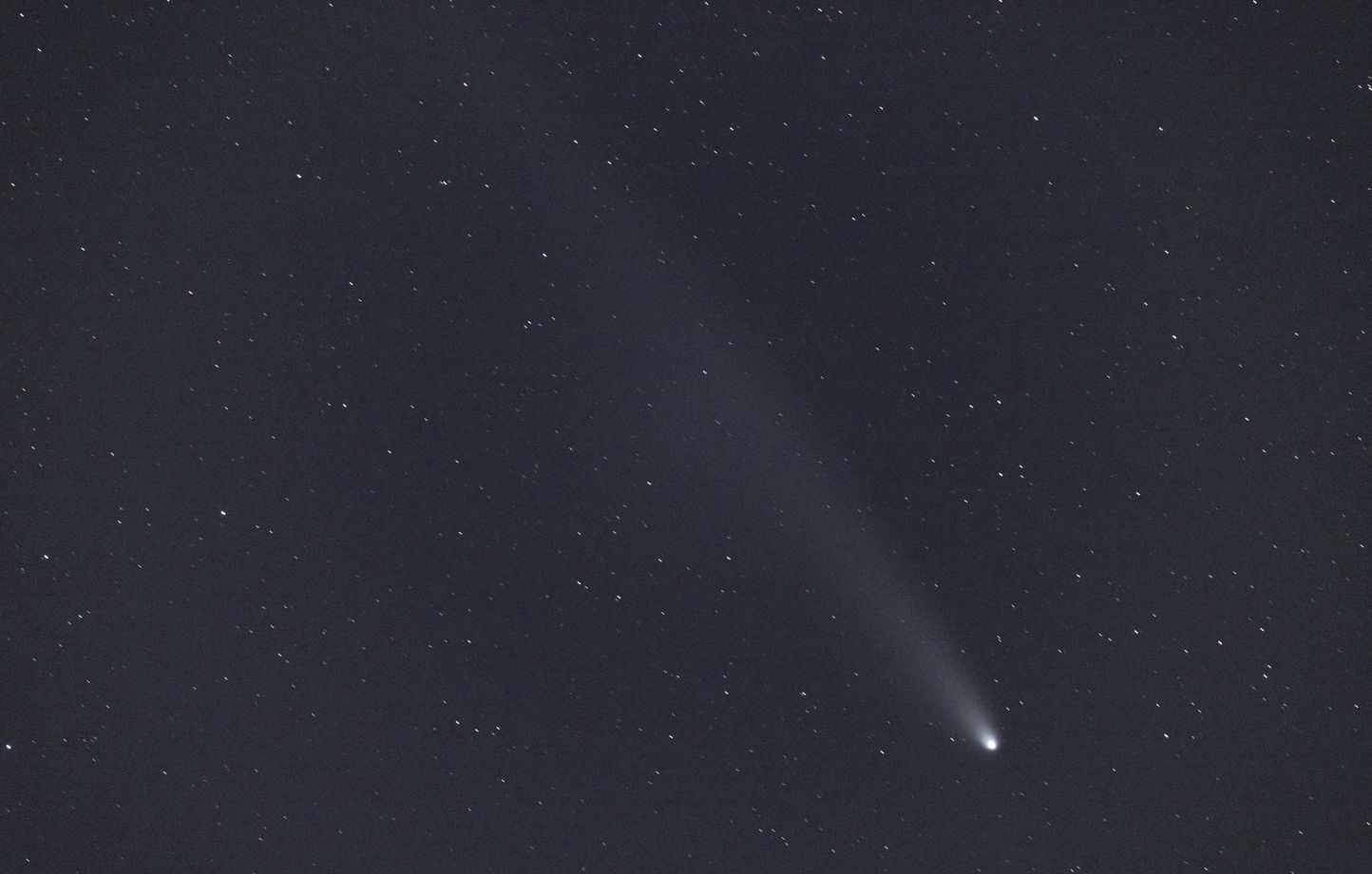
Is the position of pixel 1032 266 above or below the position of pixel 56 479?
below

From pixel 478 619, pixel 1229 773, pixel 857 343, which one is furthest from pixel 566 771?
pixel 1229 773

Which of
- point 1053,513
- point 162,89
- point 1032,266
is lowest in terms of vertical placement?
point 1053,513

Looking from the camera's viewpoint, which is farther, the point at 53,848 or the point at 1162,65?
the point at 53,848

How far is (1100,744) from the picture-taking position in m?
0.76

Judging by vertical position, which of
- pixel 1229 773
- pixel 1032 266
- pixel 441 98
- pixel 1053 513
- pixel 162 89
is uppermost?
pixel 162 89

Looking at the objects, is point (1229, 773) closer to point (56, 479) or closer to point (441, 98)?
point (441, 98)

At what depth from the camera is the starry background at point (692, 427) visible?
735 millimetres

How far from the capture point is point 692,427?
771 mm

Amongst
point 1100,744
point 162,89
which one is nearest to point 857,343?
point 1100,744

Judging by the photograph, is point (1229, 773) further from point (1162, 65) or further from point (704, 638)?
point (1162, 65)

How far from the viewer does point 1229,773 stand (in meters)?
0.76

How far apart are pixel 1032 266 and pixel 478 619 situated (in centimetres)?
52

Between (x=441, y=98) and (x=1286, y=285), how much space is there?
2.18 feet

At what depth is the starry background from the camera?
73 cm
